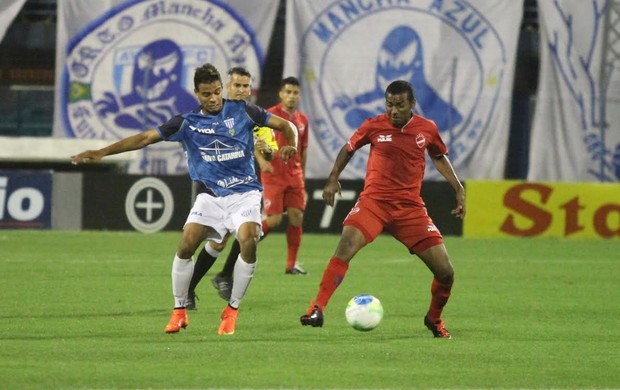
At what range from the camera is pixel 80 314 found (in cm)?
1082

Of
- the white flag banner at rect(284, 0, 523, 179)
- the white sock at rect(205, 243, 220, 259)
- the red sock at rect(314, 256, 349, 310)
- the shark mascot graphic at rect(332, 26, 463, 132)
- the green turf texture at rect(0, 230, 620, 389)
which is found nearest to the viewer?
the green turf texture at rect(0, 230, 620, 389)

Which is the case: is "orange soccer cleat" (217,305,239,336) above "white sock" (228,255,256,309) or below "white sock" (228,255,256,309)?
below

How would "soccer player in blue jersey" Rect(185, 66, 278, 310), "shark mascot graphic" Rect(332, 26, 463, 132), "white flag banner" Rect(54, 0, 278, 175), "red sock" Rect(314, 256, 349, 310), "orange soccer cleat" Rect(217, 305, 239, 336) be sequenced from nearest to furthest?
"orange soccer cleat" Rect(217, 305, 239, 336), "red sock" Rect(314, 256, 349, 310), "soccer player in blue jersey" Rect(185, 66, 278, 310), "shark mascot graphic" Rect(332, 26, 463, 132), "white flag banner" Rect(54, 0, 278, 175)

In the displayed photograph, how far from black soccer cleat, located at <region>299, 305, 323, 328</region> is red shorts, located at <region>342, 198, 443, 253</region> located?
0.62 m

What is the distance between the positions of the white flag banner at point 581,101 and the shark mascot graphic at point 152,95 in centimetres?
591

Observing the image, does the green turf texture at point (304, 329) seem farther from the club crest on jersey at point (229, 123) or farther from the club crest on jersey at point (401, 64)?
the club crest on jersey at point (401, 64)

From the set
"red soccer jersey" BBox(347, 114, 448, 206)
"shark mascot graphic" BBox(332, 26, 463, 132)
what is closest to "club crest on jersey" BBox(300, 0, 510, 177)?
"shark mascot graphic" BBox(332, 26, 463, 132)

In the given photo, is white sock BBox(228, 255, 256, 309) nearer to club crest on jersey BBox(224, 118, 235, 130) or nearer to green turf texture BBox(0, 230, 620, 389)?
green turf texture BBox(0, 230, 620, 389)

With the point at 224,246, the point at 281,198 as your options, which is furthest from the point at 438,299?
the point at 281,198

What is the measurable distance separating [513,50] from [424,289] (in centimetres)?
1025

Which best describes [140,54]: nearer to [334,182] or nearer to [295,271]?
[295,271]

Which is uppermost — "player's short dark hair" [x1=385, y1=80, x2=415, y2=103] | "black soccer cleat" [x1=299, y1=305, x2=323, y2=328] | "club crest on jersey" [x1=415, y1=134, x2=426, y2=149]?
"player's short dark hair" [x1=385, y1=80, x2=415, y2=103]

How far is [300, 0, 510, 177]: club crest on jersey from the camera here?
22.6m

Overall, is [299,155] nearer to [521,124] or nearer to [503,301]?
[503,301]
